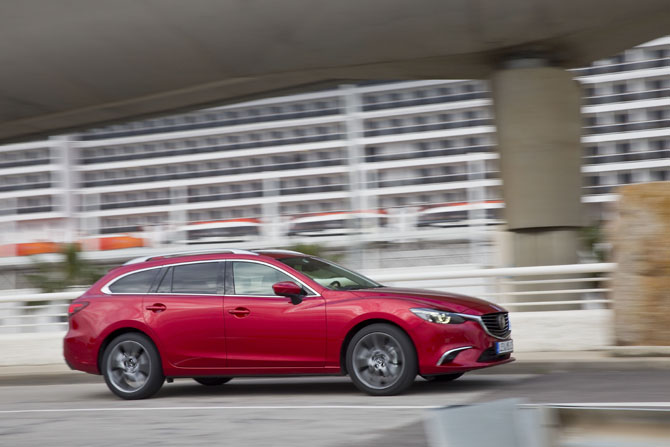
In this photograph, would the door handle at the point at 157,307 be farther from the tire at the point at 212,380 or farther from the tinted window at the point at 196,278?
the tire at the point at 212,380

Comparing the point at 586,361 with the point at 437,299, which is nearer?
the point at 437,299

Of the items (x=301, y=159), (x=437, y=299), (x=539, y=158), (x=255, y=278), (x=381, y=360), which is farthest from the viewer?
(x=301, y=159)

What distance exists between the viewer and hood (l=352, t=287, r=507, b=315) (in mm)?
9188

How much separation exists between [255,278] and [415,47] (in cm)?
918

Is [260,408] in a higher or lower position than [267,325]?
lower

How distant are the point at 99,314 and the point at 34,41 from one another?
9932 mm

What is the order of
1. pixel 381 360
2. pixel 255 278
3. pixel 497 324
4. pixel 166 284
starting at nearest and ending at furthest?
1. pixel 381 360
2. pixel 497 324
3. pixel 255 278
4. pixel 166 284

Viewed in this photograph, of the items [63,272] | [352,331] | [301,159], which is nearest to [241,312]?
[352,331]

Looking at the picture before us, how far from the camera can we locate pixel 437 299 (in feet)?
30.5

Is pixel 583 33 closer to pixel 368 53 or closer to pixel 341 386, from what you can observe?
pixel 368 53

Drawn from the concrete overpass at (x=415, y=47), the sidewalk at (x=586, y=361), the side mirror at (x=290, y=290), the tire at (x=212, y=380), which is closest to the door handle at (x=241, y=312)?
the side mirror at (x=290, y=290)

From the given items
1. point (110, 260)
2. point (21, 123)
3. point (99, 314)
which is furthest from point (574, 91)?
point (110, 260)

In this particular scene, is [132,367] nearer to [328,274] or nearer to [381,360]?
[328,274]

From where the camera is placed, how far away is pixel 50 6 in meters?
17.5
